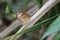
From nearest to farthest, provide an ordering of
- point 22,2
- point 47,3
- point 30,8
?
point 47,3 < point 22,2 < point 30,8

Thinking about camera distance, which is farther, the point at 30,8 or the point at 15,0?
the point at 30,8

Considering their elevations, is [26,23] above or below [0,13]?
below

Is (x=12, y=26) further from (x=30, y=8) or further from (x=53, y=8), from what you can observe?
(x=53, y=8)

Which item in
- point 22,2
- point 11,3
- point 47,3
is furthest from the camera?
point 11,3

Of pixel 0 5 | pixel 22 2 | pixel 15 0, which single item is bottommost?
pixel 22 2

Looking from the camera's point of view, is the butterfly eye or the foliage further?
the butterfly eye

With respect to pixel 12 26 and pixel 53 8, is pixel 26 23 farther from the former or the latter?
pixel 12 26

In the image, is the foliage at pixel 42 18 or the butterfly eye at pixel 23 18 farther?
the butterfly eye at pixel 23 18

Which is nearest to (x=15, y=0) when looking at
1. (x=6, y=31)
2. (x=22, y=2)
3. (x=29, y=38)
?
(x=22, y=2)

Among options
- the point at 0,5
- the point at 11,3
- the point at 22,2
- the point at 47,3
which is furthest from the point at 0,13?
the point at 47,3
